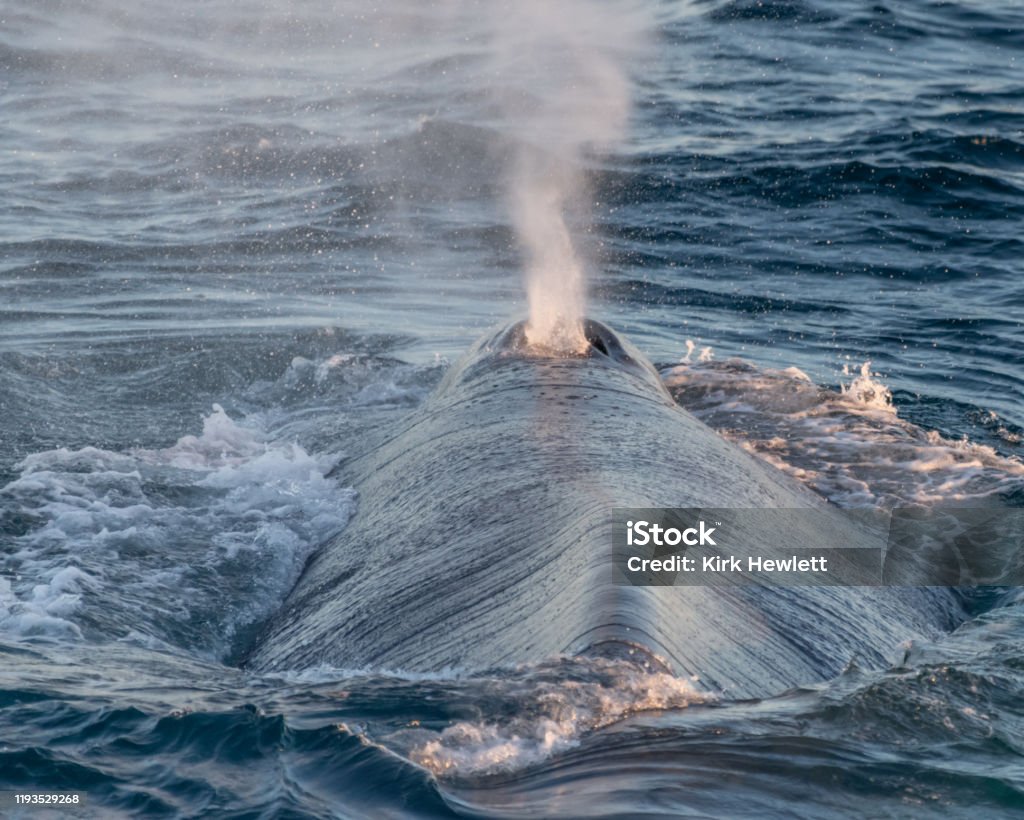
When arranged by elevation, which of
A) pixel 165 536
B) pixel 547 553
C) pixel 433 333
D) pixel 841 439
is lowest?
pixel 547 553

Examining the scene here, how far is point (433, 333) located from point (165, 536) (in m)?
8.04

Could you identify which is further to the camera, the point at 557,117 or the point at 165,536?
the point at 557,117

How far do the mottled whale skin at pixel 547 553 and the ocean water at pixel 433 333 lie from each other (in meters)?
0.27

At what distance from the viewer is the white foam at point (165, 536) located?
940cm

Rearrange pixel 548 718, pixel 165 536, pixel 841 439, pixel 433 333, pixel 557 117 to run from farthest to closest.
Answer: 1. pixel 557 117
2. pixel 433 333
3. pixel 841 439
4. pixel 165 536
5. pixel 548 718

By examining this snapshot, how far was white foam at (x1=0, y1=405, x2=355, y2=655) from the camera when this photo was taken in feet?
30.8

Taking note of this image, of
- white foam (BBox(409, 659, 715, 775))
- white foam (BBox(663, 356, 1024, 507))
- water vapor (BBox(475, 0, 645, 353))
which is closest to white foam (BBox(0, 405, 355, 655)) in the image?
water vapor (BBox(475, 0, 645, 353))

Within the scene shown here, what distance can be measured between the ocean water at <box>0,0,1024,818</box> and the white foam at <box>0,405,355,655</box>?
4cm

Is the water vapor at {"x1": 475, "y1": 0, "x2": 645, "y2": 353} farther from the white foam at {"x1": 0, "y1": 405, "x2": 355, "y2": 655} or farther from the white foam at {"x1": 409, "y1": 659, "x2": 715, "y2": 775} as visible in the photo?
the white foam at {"x1": 409, "y1": 659, "x2": 715, "y2": 775}

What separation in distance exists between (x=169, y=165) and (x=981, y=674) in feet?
74.2

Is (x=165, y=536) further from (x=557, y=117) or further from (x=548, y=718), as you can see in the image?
(x=557, y=117)

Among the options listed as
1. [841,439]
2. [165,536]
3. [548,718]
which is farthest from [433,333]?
[548,718]

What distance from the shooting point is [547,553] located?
8070 mm

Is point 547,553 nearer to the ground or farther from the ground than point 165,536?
nearer to the ground
